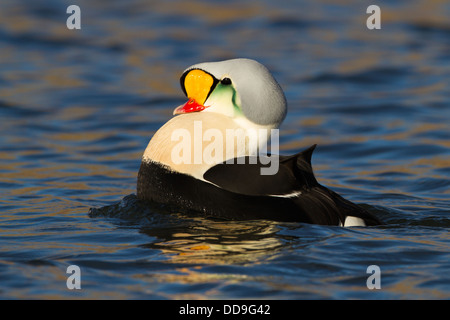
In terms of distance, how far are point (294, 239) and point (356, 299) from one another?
2.73 ft

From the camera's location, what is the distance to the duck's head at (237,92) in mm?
5117

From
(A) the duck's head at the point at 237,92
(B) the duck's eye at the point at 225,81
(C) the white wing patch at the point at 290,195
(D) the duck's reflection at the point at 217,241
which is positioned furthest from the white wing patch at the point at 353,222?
(B) the duck's eye at the point at 225,81

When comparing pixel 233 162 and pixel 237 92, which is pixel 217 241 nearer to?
pixel 233 162

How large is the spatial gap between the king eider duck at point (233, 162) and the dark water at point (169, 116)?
0.11m

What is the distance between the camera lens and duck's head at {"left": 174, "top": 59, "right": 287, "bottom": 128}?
16.8ft

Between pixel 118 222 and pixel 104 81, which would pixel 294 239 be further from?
pixel 104 81

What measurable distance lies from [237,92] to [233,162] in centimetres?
40

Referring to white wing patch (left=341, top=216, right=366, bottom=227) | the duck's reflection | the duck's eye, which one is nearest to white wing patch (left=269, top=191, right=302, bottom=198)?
the duck's reflection

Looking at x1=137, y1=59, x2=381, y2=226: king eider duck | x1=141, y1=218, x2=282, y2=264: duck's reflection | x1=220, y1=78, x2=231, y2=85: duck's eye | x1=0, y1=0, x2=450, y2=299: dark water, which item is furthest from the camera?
x1=220, y1=78, x2=231, y2=85: duck's eye

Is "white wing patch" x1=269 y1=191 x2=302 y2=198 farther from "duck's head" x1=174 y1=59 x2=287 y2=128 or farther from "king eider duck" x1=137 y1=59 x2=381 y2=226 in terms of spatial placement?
"duck's head" x1=174 y1=59 x2=287 y2=128

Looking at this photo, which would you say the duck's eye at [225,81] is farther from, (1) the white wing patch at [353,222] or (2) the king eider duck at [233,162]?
(1) the white wing patch at [353,222]

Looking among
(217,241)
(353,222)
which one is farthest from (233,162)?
(353,222)

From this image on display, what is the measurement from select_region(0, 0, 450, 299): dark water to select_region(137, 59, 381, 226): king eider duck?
11 centimetres

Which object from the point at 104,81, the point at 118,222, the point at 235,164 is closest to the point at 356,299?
the point at 235,164
